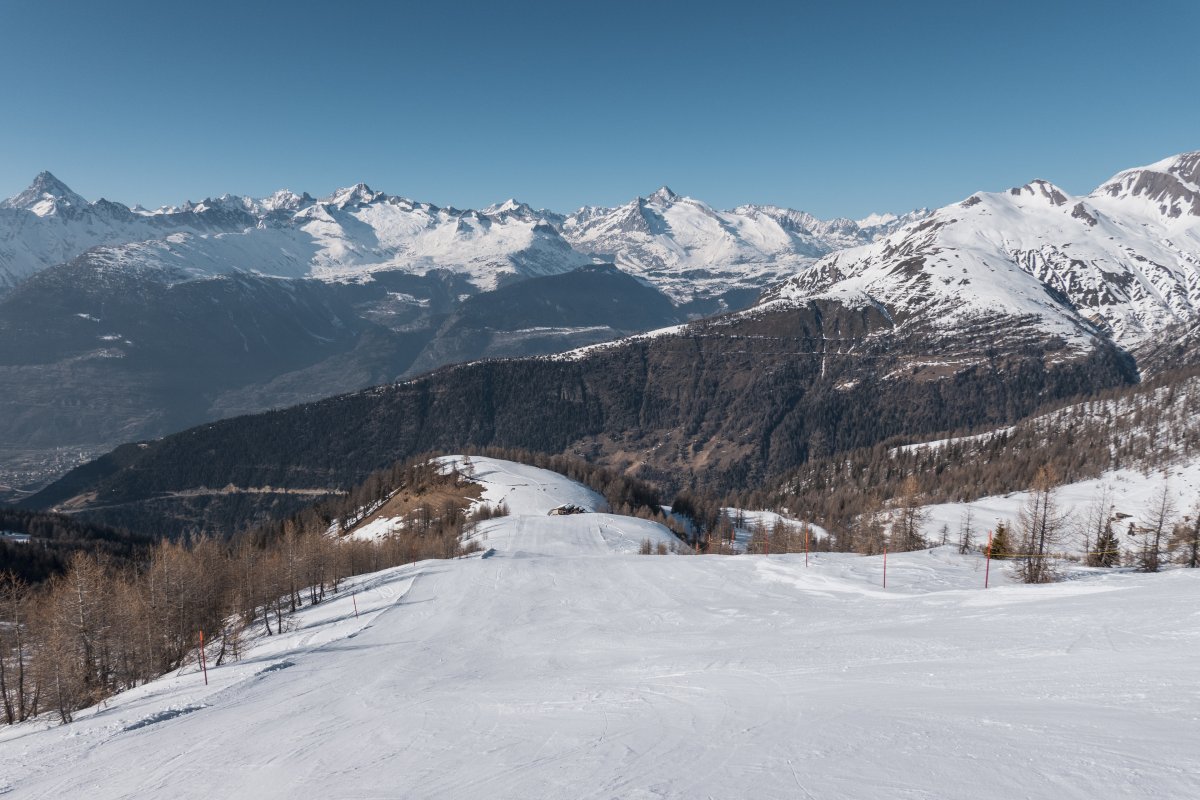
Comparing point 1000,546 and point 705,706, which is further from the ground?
point 1000,546

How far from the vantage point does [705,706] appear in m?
23.8

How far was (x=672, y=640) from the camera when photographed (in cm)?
3684

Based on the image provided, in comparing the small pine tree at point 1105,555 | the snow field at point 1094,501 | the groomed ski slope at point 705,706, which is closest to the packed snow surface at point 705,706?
the groomed ski slope at point 705,706

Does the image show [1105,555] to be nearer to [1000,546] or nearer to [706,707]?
[1000,546]

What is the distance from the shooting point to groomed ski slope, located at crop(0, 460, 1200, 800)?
1641 cm

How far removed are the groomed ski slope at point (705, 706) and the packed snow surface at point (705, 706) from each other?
114mm

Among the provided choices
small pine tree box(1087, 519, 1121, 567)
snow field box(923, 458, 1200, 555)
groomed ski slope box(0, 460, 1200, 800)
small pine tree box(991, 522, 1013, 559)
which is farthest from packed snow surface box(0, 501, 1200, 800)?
snow field box(923, 458, 1200, 555)

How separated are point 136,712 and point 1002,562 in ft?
207

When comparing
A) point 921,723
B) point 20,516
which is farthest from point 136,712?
point 20,516

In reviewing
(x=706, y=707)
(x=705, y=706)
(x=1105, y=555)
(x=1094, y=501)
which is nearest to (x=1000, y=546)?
(x=1105, y=555)

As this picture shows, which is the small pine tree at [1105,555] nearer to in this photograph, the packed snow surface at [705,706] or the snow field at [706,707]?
the packed snow surface at [705,706]

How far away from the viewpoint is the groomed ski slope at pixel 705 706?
53.8 ft

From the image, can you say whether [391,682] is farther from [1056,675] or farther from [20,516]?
[20,516]

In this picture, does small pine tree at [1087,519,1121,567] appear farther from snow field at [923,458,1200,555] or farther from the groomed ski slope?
snow field at [923,458,1200,555]
